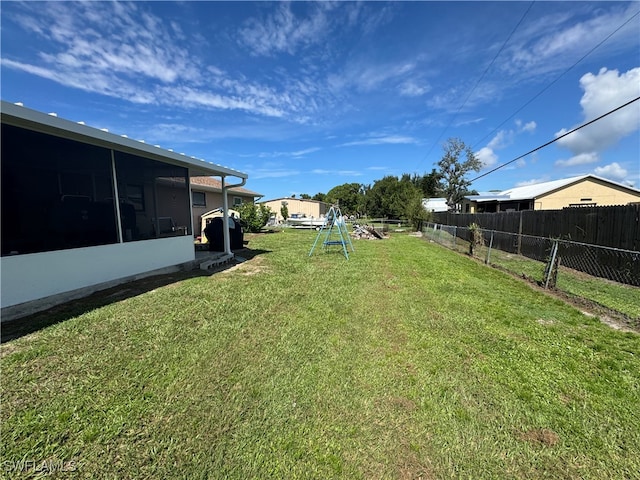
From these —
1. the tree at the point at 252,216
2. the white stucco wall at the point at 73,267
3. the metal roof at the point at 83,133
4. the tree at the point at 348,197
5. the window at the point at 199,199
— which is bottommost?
the white stucco wall at the point at 73,267

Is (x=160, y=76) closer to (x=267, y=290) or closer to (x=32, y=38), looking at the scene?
(x=32, y=38)

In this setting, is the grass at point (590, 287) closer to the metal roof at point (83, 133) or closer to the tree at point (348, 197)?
the metal roof at point (83, 133)

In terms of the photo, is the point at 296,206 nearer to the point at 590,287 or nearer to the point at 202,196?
the point at 202,196

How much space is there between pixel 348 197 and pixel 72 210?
2886 inches

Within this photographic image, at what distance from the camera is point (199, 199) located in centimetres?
1586

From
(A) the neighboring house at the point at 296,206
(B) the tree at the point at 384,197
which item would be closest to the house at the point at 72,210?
(A) the neighboring house at the point at 296,206

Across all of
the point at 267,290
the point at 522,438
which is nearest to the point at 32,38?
the point at 267,290

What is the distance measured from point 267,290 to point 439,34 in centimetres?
1198

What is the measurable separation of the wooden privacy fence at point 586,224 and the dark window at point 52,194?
11950 millimetres

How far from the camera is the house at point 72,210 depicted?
3787mm

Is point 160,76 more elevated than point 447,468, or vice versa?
point 160,76

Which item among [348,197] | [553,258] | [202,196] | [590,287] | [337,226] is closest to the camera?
[553,258]

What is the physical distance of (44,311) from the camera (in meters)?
3.93

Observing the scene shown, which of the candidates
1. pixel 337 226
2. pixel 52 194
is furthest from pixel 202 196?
pixel 52 194
